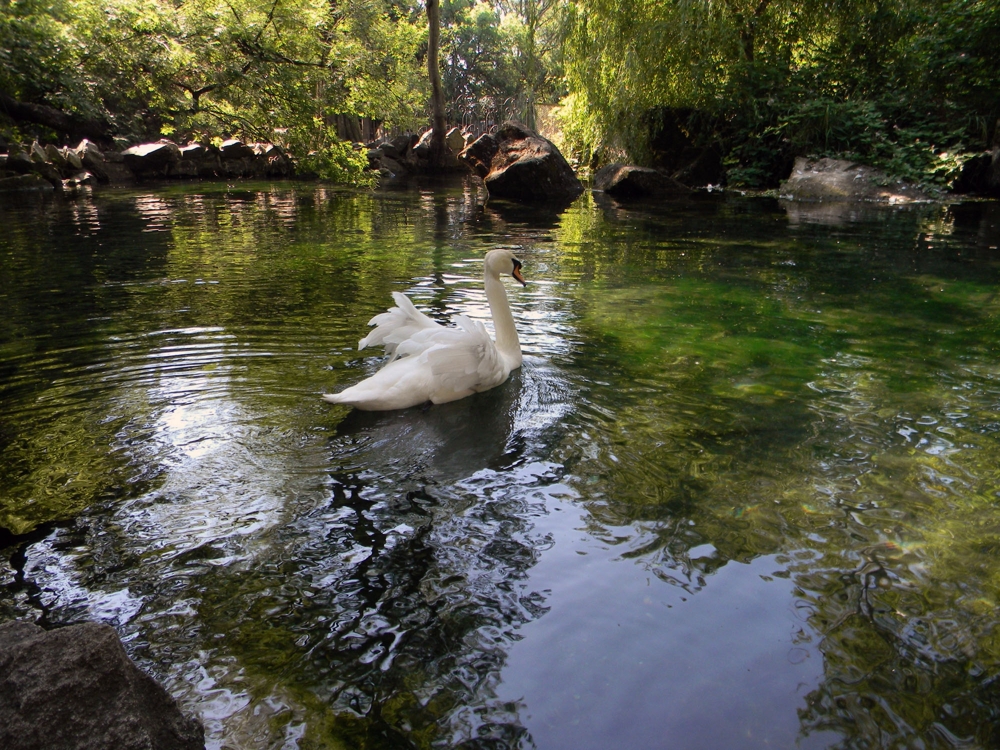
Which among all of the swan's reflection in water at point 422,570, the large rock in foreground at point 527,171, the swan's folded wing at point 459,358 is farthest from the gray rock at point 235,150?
the swan's reflection in water at point 422,570

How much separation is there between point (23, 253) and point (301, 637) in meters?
9.00

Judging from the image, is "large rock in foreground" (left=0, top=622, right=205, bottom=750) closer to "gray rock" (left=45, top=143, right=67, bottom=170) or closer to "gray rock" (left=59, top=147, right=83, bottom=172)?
"gray rock" (left=45, top=143, right=67, bottom=170)

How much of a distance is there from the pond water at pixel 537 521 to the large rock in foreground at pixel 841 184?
33.9 feet

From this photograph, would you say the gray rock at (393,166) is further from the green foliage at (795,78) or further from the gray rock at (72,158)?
the gray rock at (72,158)

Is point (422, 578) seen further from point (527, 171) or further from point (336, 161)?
point (527, 171)

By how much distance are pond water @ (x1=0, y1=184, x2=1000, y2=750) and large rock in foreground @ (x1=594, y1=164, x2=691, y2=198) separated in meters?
11.6

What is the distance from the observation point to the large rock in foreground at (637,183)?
17.8m

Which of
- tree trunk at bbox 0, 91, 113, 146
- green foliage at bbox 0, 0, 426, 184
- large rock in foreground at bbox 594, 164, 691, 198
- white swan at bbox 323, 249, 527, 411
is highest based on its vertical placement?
green foliage at bbox 0, 0, 426, 184

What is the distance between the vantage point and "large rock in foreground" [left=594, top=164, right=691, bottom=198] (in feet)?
58.5

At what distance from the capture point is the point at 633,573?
2.83 meters

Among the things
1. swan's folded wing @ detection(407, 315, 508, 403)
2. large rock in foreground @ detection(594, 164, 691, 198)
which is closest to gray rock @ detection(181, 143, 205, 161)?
large rock in foreground @ detection(594, 164, 691, 198)

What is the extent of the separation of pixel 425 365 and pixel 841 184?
15197mm

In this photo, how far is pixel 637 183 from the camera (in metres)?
18.0

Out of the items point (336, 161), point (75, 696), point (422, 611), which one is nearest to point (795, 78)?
point (336, 161)
